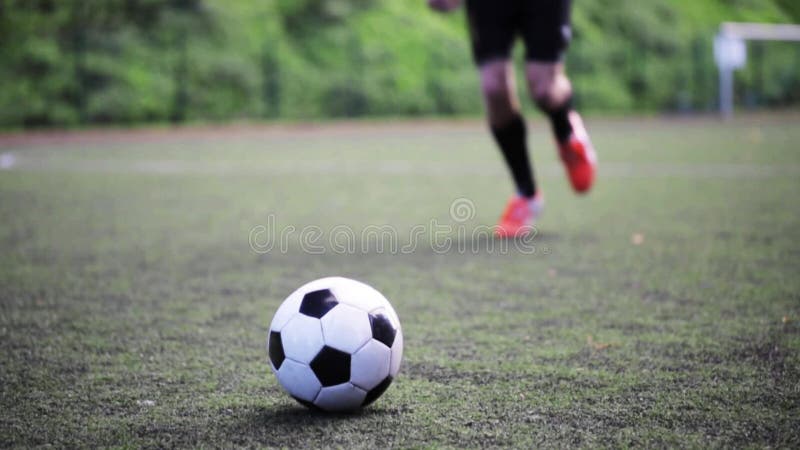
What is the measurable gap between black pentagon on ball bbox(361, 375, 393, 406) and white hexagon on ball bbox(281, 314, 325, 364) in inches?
6.6

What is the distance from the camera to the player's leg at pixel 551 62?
15.2 ft

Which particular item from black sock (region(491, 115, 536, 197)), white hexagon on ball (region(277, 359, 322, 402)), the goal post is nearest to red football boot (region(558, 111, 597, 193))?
black sock (region(491, 115, 536, 197))

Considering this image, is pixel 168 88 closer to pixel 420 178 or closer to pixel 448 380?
pixel 420 178

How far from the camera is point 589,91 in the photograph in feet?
79.7

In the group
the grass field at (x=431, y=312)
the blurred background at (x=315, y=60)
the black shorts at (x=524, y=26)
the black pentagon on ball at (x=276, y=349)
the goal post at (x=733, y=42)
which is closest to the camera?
the grass field at (x=431, y=312)

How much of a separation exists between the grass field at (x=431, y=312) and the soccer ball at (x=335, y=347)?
0.07 metres

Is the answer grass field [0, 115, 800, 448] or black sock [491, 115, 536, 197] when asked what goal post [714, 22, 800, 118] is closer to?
grass field [0, 115, 800, 448]

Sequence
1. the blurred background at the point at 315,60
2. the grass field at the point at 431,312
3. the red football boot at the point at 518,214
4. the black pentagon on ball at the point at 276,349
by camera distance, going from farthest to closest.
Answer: the blurred background at the point at 315,60 < the red football boot at the point at 518,214 < the black pentagon on ball at the point at 276,349 < the grass field at the point at 431,312

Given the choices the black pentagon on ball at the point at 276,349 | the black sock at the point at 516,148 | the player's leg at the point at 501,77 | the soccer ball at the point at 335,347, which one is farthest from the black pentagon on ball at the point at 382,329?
the black sock at the point at 516,148

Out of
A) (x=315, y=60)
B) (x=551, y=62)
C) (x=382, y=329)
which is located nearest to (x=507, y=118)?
(x=551, y=62)

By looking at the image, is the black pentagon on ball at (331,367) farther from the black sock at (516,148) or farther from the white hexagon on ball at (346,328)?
the black sock at (516,148)

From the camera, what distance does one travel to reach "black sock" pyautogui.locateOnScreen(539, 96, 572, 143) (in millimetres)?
4812

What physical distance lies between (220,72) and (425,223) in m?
14.6

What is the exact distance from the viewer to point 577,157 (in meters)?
4.99
